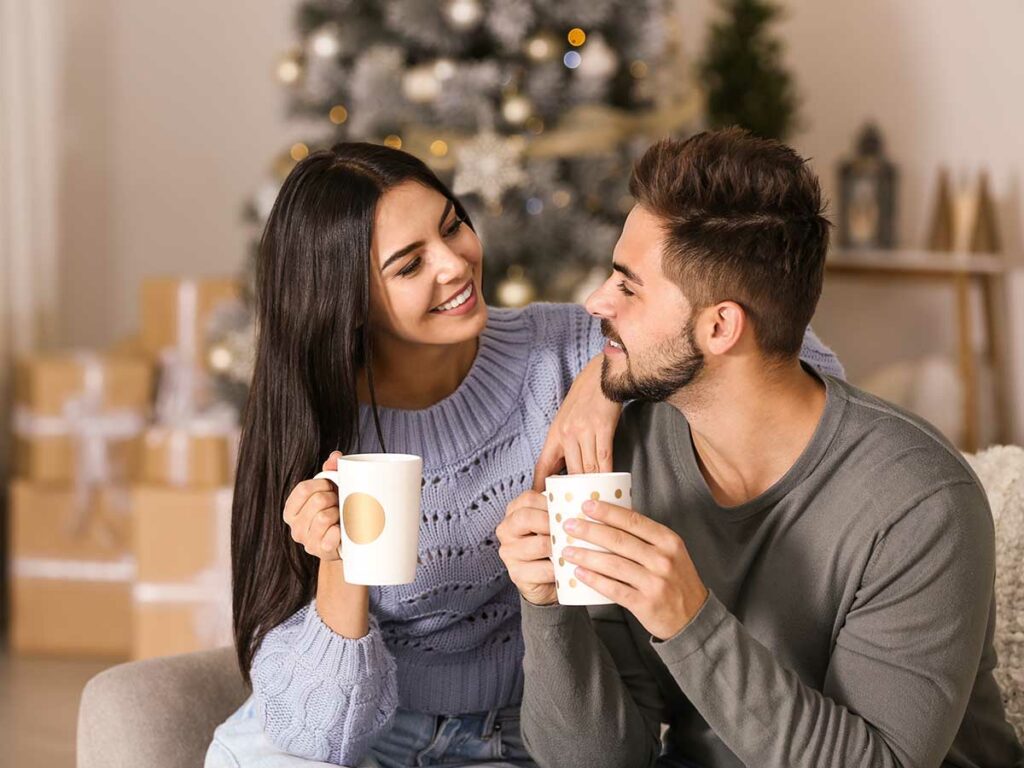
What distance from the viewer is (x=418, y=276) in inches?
64.2

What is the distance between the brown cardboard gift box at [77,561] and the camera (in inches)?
150

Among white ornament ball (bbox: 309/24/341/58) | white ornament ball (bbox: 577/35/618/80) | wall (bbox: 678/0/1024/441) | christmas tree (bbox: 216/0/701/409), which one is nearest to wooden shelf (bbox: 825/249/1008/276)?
wall (bbox: 678/0/1024/441)

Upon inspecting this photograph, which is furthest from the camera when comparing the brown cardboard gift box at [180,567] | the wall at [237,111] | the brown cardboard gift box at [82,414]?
the wall at [237,111]

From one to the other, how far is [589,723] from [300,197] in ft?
2.31

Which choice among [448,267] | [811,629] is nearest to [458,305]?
[448,267]

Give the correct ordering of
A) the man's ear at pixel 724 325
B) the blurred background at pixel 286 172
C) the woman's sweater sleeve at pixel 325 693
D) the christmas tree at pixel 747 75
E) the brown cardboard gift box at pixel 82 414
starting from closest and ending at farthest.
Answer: the man's ear at pixel 724 325 < the woman's sweater sleeve at pixel 325 693 < the blurred background at pixel 286 172 < the brown cardboard gift box at pixel 82 414 < the christmas tree at pixel 747 75

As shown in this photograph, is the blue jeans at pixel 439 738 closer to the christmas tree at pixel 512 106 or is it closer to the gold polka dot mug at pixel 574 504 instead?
the gold polka dot mug at pixel 574 504

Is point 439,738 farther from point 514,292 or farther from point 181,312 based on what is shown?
point 181,312

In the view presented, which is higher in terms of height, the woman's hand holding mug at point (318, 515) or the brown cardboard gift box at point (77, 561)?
the woman's hand holding mug at point (318, 515)

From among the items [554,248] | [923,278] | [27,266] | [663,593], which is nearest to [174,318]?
[27,266]

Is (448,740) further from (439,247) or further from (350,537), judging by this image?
(439,247)

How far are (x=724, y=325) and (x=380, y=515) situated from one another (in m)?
→ 0.42

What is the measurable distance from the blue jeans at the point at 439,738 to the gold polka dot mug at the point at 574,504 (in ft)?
1.55

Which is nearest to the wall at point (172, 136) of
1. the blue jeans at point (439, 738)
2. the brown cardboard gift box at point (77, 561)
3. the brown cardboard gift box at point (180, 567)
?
the brown cardboard gift box at point (77, 561)
